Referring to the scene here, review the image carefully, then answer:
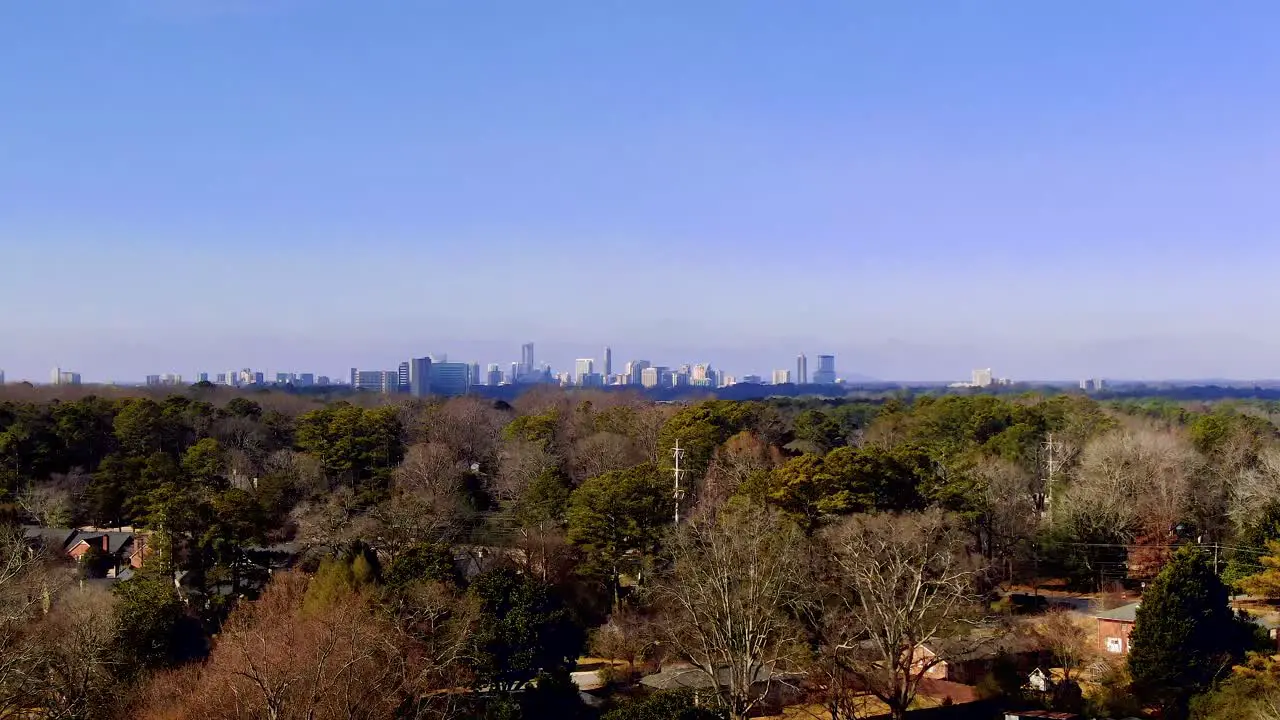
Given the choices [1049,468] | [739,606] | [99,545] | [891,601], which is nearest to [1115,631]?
[891,601]

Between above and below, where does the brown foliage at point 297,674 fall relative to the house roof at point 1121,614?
above

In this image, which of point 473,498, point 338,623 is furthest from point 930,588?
point 473,498

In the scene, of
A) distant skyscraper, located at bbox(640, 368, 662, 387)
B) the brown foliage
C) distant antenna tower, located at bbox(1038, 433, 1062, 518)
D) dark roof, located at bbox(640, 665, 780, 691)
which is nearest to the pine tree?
dark roof, located at bbox(640, 665, 780, 691)

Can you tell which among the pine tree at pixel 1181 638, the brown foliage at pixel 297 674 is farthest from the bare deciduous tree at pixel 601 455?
the pine tree at pixel 1181 638

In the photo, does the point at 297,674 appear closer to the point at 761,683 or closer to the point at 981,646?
the point at 761,683

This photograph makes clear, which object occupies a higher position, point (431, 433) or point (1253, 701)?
point (431, 433)

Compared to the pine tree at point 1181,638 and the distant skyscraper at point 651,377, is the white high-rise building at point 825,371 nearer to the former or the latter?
the distant skyscraper at point 651,377

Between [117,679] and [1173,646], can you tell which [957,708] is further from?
[117,679]
